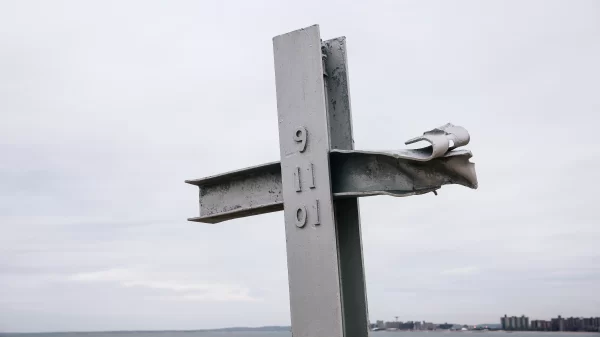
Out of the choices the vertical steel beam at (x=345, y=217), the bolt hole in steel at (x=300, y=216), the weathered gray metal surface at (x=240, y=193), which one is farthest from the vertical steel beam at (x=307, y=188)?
the weathered gray metal surface at (x=240, y=193)

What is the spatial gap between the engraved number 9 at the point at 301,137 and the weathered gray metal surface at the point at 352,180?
0.61ft

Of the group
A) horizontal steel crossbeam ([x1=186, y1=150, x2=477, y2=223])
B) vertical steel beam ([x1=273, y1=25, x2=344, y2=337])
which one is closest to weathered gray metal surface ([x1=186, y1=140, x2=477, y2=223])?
horizontal steel crossbeam ([x1=186, y1=150, x2=477, y2=223])

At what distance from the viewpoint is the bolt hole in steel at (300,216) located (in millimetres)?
4438

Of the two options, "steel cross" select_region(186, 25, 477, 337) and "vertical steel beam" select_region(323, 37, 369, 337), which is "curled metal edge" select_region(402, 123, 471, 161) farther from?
"vertical steel beam" select_region(323, 37, 369, 337)

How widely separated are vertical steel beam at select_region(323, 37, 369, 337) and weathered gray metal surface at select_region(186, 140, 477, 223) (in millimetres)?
200

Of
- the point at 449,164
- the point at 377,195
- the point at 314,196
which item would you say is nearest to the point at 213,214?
the point at 314,196

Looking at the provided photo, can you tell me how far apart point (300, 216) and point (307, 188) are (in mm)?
168

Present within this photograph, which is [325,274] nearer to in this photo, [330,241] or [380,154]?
[330,241]

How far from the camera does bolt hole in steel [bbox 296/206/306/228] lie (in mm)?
4438

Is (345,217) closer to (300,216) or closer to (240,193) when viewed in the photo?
(300,216)

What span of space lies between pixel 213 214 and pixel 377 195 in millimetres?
1273

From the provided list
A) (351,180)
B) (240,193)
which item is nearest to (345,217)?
(351,180)

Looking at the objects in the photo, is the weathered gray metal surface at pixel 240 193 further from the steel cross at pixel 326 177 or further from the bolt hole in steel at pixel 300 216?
the bolt hole in steel at pixel 300 216

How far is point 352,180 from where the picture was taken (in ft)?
14.7
